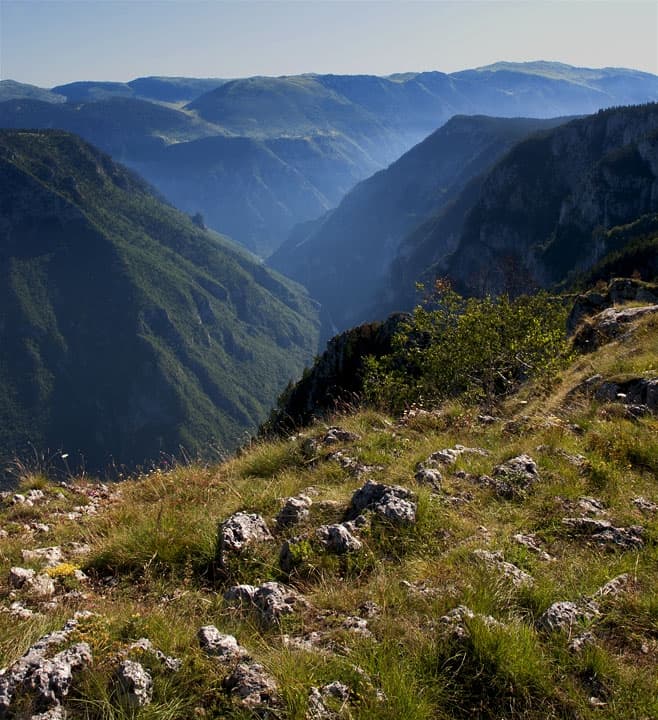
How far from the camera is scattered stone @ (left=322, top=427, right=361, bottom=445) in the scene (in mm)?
10328

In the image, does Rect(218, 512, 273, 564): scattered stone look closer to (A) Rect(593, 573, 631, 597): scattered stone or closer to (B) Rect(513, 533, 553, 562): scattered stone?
(B) Rect(513, 533, 553, 562): scattered stone

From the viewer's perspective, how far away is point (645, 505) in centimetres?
658

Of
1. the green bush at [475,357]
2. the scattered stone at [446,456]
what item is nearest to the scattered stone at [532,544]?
the scattered stone at [446,456]

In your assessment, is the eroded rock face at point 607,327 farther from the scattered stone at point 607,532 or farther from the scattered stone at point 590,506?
the scattered stone at point 607,532

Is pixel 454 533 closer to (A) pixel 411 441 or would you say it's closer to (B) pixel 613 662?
(B) pixel 613 662

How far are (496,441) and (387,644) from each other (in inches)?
236

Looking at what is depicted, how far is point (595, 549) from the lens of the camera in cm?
569

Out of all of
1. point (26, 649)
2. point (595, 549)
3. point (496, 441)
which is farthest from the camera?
point (496, 441)

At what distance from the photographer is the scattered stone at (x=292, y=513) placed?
6.73 meters

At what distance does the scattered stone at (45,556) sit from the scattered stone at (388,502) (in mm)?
3743

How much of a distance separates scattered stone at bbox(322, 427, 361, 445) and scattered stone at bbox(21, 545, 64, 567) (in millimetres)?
4897

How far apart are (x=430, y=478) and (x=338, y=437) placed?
11.1 ft

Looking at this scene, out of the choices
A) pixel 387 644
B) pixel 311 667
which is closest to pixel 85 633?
pixel 311 667

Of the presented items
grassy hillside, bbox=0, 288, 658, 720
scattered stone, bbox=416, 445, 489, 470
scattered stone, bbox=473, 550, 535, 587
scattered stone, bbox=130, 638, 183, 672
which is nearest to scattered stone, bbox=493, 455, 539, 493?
grassy hillside, bbox=0, 288, 658, 720
